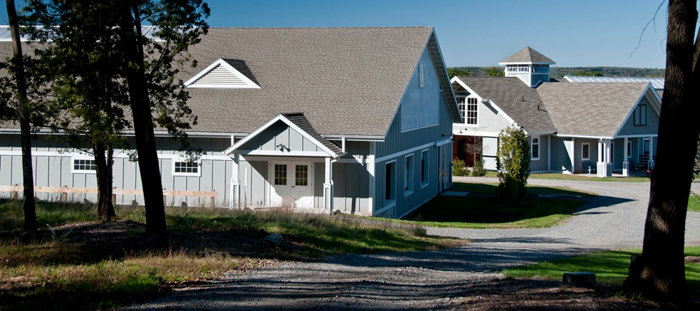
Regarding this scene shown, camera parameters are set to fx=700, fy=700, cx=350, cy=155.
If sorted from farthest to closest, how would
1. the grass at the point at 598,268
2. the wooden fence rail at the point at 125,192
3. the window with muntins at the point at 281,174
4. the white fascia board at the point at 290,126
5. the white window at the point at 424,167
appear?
the white window at the point at 424,167 → the window with muntins at the point at 281,174 → the wooden fence rail at the point at 125,192 → the white fascia board at the point at 290,126 → the grass at the point at 598,268

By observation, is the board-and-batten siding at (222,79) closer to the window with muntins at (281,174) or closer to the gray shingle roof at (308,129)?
the gray shingle roof at (308,129)

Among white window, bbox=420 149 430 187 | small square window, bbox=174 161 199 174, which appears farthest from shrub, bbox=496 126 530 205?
small square window, bbox=174 161 199 174

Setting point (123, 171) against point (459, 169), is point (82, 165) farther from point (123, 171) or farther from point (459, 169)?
point (459, 169)

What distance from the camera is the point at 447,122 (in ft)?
121

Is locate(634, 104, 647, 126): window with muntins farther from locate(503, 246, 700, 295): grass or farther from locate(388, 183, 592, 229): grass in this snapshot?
locate(503, 246, 700, 295): grass

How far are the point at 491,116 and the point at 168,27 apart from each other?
111 ft

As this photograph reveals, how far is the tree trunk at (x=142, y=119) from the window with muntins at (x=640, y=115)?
38461mm

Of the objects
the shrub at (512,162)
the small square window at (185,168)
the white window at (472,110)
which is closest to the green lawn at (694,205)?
the shrub at (512,162)

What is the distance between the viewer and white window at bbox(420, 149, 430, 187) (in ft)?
102

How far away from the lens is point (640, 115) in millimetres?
44781

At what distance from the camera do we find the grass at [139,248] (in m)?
9.12

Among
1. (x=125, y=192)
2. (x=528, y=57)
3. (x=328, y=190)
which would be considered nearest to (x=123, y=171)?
(x=125, y=192)

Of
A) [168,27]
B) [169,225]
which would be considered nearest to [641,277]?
[168,27]

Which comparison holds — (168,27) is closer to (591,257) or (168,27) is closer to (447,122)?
(591,257)
